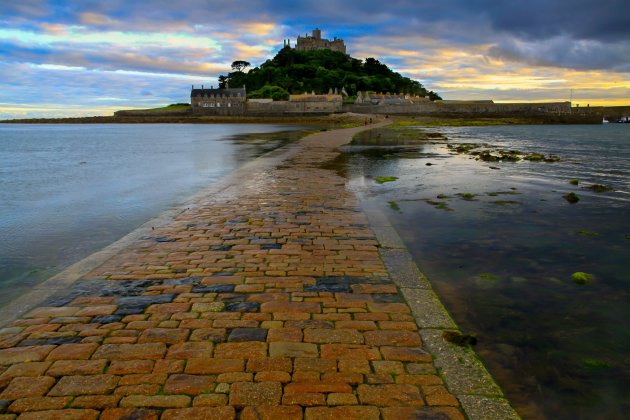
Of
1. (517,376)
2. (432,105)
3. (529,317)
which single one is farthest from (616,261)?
(432,105)

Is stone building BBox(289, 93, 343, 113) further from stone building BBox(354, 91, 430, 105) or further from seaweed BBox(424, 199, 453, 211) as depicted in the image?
seaweed BBox(424, 199, 453, 211)

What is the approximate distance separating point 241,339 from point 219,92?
126522 mm

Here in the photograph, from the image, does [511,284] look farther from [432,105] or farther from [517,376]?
[432,105]

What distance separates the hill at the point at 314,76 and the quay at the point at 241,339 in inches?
4838

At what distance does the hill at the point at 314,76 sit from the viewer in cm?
13138

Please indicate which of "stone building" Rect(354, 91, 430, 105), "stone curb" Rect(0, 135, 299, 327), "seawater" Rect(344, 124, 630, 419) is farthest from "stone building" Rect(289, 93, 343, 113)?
"stone curb" Rect(0, 135, 299, 327)

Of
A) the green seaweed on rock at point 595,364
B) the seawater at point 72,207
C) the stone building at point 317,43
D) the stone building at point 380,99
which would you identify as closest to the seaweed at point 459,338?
the green seaweed on rock at point 595,364

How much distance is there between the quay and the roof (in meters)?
120

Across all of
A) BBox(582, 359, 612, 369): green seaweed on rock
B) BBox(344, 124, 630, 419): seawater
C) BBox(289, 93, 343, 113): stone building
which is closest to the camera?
BBox(344, 124, 630, 419): seawater

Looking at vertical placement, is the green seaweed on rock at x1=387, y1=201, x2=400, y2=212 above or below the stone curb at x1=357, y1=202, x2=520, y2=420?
above

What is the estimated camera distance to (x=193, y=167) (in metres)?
21.2

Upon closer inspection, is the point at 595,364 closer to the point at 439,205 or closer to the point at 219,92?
the point at 439,205

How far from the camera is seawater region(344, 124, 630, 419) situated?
3572mm

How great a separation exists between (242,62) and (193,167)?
139 meters
